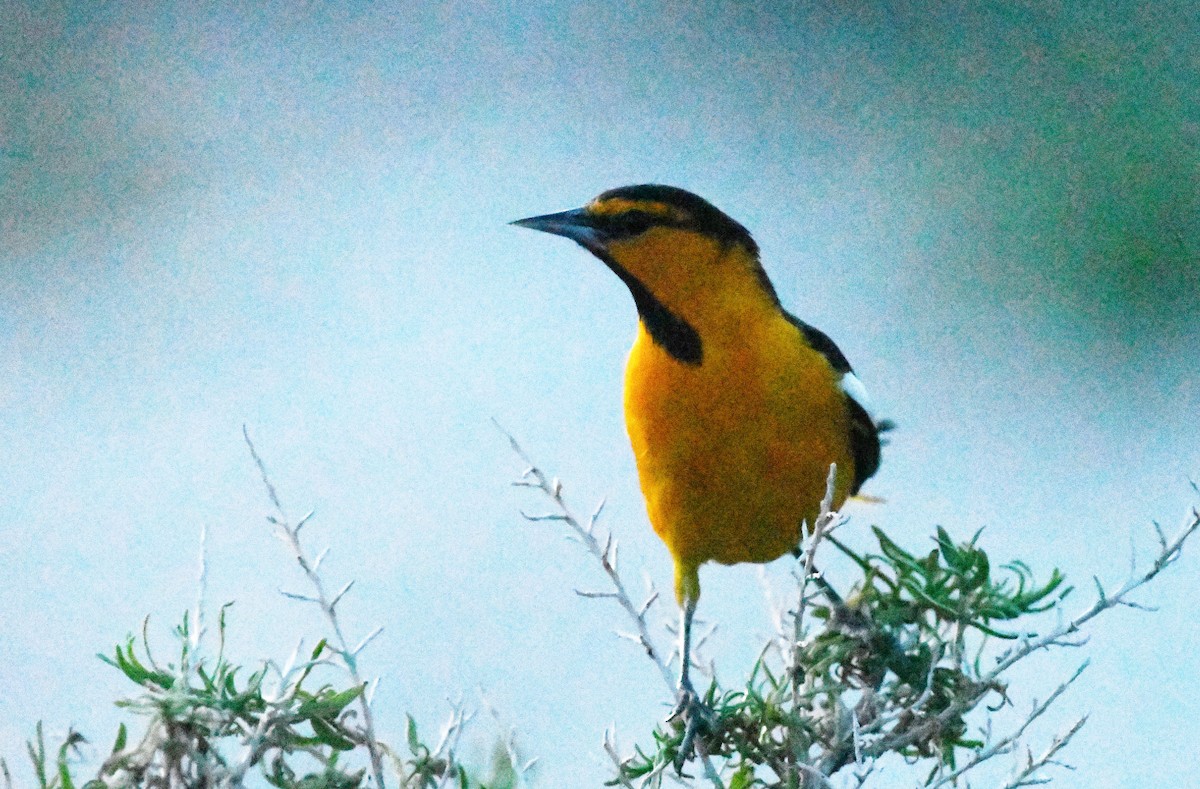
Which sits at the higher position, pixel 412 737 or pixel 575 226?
pixel 575 226

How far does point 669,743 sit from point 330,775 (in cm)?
25

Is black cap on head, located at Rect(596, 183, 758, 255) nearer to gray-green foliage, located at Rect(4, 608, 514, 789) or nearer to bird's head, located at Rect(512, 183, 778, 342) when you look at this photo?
bird's head, located at Rect(512, 183, 778, 342)

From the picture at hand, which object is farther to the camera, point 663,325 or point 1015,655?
point 663,325

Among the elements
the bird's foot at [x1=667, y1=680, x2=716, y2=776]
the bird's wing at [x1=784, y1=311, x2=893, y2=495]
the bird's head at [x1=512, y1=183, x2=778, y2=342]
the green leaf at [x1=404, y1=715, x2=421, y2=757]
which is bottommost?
the green leaf at [x1=404, y1=715, x2=421, y2=757]

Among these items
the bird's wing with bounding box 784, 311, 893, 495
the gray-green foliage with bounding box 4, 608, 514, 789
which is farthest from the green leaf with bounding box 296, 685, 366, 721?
the bird's wing with bounding box 784, 311, 893, 495

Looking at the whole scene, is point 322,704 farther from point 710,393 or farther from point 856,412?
point 856,412

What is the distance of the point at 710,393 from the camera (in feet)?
4.88

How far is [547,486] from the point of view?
2.98 feet

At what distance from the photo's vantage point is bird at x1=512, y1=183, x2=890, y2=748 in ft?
4.87

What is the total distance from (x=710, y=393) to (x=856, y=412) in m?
Answer: 0.25

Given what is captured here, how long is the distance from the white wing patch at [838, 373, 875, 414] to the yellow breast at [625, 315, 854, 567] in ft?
0.26

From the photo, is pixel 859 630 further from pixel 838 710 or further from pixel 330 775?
pixel 330 775

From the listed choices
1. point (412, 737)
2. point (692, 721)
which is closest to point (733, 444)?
point (692, 721)

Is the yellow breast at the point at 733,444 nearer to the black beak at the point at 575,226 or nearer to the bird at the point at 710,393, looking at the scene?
the bird at the point at 710,393
